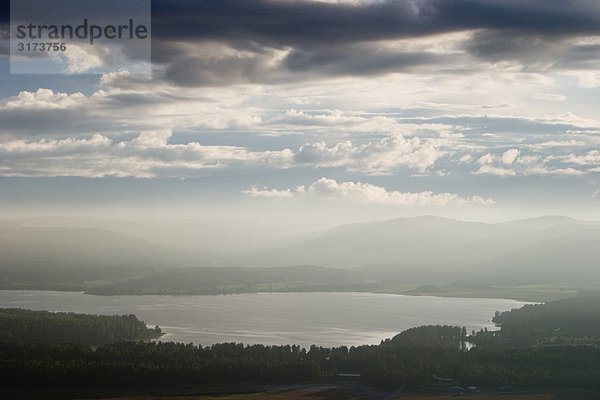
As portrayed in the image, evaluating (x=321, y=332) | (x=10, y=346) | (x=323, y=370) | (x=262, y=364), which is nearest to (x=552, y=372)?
(x=323, y=370)

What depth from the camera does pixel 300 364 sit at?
2472 inches

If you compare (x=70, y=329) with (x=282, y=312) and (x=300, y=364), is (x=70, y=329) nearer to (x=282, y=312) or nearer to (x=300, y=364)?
(x=300, y=364)

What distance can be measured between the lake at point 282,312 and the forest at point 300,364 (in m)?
11.4

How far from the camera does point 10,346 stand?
222 feet

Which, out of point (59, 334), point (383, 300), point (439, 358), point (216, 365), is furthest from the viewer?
point (383, 300)

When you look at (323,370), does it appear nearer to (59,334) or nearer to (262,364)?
(262,364)

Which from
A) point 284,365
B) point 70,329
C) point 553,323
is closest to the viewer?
point 284,365

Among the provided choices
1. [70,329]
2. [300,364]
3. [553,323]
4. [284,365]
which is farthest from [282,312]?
[284,365]

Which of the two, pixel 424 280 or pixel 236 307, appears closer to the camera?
pixel 236 307

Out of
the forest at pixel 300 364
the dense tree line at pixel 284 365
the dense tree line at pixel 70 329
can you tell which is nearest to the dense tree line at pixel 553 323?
the forest at pixel 300 364

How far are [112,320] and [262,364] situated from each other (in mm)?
30720

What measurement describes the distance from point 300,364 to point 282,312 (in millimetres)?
47069

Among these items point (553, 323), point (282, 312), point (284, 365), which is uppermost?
point (282, 312)

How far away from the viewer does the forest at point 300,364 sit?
6003 centimetres
